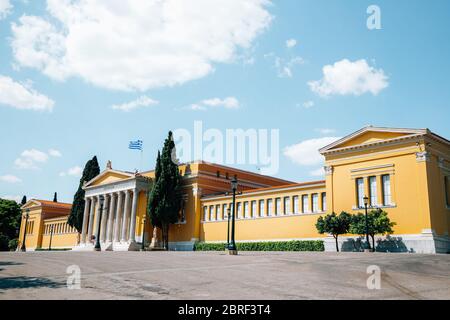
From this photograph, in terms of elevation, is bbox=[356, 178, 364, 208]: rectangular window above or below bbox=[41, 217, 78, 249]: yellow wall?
above

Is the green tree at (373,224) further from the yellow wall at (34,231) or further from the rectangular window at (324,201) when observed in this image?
the yellow wall at (34,231)

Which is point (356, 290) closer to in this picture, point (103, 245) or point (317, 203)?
point (317, 203)

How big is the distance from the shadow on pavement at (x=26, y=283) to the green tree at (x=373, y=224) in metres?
23.5

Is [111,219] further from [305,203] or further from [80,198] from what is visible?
[305,203]

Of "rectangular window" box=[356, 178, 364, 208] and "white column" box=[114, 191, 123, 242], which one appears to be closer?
"rectangular window" box=[356, 178, 364, 208]

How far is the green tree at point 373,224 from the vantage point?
29812 millimetres

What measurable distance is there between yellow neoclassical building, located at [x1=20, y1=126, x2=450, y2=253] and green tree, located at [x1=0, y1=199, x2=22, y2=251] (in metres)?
30.9

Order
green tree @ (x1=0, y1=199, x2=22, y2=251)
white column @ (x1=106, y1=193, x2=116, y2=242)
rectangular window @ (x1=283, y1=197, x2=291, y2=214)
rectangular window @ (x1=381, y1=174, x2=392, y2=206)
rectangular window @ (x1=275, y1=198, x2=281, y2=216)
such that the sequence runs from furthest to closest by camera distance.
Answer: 1. green tree @ (x1=0, y1=199, x2=22, y2=251)
2. white column @ (x1=106, y1=193, x2=116, y2=242)
3. rectangular window @ (x1=275, y1=198, x2=281, y2=216)
4. rectangular window @ (x1=283, y1=197, x2=291, y2=214)
5. rectangular window @ (x1=381, y1=174, x2=392, y2=206)

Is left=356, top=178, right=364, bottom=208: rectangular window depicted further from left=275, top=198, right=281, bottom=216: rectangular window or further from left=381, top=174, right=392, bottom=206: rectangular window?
left=275, top=198, right=281, bottom=216: rectangular window

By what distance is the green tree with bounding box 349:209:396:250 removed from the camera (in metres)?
29.8

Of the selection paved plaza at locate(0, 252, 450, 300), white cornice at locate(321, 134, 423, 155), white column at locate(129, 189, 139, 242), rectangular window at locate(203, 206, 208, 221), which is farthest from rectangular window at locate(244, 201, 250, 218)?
paved plaza at locate(0, 252, 450, 300)

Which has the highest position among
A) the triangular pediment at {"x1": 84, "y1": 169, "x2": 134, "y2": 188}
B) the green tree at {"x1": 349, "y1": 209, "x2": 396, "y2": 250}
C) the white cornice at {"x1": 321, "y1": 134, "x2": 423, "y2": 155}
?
the triangular pediment at {"x1": 84, "y1": 169, "x2": 134, "y2": 188}

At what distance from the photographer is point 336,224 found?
31875mm

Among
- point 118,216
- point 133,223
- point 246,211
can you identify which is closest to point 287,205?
point 246,211
